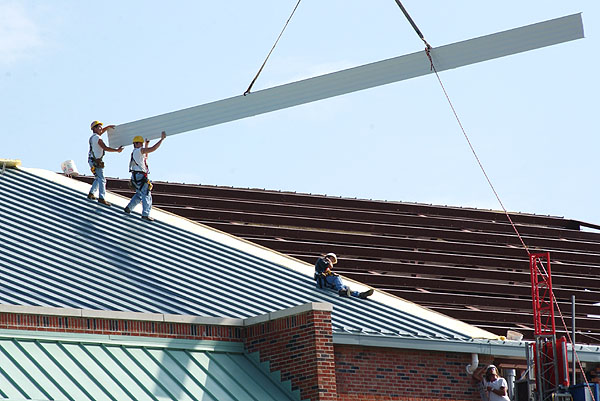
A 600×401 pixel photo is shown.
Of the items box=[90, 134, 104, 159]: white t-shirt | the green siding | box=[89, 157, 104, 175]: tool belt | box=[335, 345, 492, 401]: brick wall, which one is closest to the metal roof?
the green siding

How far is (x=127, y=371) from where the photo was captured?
51.3ft

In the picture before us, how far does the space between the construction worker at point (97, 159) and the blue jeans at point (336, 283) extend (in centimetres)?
430

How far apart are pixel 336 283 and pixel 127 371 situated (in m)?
5.16

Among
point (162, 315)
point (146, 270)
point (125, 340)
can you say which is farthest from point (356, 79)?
point (125, 340)

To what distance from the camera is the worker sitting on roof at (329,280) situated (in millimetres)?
19828

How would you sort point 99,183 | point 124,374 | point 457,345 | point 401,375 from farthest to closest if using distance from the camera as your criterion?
point 99,183 < point 457,345 < point 401,375 < point 124,374

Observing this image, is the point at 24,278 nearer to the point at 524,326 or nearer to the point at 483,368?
the point at 483,368

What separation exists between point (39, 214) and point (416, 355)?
6.51 metres

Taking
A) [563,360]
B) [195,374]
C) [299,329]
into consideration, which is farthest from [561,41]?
[195,374]

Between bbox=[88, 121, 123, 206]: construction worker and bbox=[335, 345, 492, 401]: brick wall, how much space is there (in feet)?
20.7

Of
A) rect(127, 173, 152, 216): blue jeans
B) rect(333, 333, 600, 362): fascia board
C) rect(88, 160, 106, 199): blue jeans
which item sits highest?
rect(88, 160, 106, 199): blue jeans

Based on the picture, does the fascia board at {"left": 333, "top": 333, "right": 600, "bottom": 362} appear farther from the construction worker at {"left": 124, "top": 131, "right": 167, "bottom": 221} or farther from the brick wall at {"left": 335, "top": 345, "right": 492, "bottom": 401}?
the construction worker at {"left": 124, "top": 131, "right": 167, "bottom": 221}

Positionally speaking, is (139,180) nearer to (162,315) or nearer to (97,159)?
(97,159)

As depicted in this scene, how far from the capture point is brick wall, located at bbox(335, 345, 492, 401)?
1728 cm
